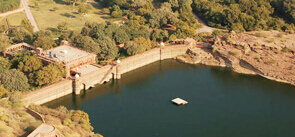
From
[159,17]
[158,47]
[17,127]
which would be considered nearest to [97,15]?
[159,17]

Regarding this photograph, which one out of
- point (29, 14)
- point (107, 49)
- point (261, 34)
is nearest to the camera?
point (107, 49)

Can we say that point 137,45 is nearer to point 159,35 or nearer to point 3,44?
point 159,35

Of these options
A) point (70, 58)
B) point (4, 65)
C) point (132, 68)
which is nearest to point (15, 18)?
point (4, 65)

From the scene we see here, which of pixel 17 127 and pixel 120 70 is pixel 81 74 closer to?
pixel 120 70

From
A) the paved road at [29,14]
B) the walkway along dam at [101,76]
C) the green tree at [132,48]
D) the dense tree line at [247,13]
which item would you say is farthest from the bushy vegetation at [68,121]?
the dense tree line at [247,13]

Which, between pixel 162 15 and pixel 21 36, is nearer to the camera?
pixel 21 36

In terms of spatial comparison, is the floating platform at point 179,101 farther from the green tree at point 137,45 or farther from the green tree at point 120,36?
the green tree at point 120,36

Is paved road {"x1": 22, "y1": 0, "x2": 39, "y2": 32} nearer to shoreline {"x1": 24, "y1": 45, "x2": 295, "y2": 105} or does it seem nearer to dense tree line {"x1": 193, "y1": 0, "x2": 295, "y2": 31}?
shoreline {"x1": 24, "y1": 45, "x2": 295, "y2": 105}
